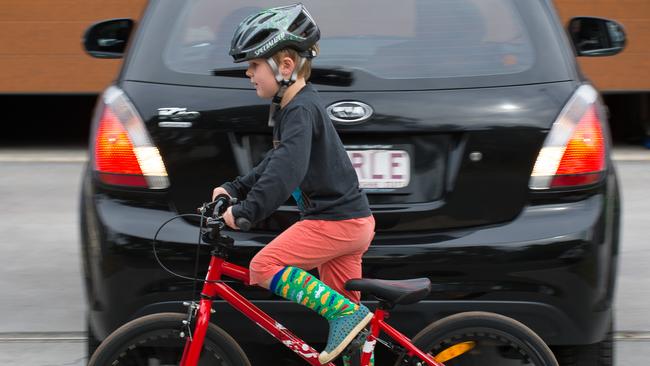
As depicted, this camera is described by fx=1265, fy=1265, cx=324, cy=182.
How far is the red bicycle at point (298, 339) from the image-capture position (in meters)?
3.67

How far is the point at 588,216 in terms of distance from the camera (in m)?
4.02

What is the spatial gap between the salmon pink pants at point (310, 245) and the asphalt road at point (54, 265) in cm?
158

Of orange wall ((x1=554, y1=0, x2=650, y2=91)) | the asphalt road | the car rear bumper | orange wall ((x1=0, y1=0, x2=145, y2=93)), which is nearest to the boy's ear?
the car rear bumper

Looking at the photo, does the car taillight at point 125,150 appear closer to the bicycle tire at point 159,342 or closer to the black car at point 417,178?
the black car at point 417,178

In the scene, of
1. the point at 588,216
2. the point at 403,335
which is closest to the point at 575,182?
the point at 588,216

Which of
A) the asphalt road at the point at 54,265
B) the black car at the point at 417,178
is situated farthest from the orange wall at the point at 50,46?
the black car at the point at 417,178

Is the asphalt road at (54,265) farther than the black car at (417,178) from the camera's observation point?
Yes

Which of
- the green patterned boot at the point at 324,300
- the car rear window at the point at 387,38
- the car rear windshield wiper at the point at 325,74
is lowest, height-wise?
the green patterned boot at the point at 324,300

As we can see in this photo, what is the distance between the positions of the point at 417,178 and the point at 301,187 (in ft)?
1.50

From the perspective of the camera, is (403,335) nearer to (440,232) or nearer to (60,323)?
(440,232)

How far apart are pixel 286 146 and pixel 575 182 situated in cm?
104

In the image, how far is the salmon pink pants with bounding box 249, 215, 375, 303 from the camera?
372cm

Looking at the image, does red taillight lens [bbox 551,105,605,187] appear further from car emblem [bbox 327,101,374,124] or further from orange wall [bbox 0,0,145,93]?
orange wall [bbox 0,0,145,93]

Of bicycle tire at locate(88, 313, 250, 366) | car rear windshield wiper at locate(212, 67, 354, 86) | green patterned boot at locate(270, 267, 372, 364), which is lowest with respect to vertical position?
bicycle tire at locate(88, 313, 250, 366)
